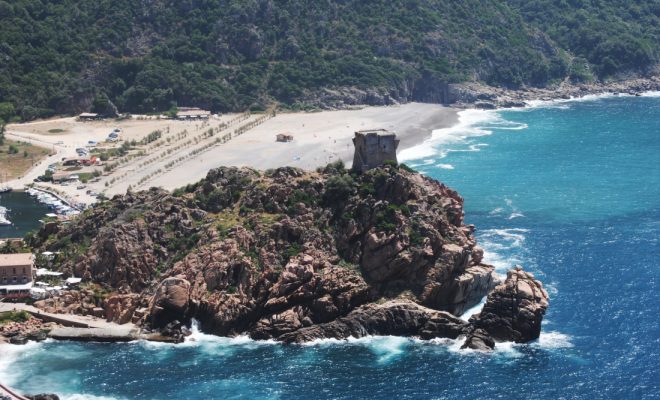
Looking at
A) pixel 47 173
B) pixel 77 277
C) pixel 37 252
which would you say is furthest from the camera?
pixel 47 173

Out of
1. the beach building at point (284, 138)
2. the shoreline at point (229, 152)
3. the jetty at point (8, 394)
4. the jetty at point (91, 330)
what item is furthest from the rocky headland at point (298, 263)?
the beach building at point (284, 138)

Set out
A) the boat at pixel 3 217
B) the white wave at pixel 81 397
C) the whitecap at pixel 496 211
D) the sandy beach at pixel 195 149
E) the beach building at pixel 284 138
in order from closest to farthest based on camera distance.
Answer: the white wave at pixel 81 397, the whitecap at pixel 496 211, the boat at pixel 3 217, the sandy beach at pixel 195 149, the beach building at pixel 284 138

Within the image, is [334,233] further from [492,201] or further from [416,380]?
[492,201]

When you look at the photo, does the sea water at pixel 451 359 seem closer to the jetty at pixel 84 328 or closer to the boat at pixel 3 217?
the jetty at pixel 84 328

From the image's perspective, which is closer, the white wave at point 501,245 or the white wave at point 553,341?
the white wave at point 553,341

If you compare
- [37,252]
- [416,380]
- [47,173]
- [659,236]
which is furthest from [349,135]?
[416,380]

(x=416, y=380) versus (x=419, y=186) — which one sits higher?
(x=419, y=186)
